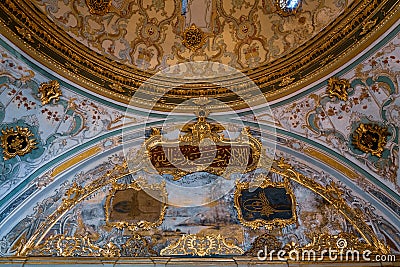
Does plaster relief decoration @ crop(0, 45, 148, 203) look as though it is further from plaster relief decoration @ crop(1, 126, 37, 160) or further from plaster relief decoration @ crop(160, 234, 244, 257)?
plaster relief decoration @ crop(160, 234, 244, 257)

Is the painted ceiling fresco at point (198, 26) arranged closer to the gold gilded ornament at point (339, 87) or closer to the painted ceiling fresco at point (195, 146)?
the painted ceiling fresco at point (195, 146)

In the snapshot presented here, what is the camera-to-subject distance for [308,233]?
950cm

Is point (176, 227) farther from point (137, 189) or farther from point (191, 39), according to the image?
point (191, 39)

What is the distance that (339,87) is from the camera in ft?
33.7

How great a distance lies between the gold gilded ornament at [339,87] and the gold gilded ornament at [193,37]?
3034 mm

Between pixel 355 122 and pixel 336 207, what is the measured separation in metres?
1.87

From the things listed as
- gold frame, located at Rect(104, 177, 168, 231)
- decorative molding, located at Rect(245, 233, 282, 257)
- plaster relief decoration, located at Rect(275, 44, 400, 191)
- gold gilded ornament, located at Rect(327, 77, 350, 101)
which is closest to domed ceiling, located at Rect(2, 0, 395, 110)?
gold gilded ornament, located at Rect(327, 77, 350, 101)

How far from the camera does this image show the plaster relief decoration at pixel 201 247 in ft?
30.1

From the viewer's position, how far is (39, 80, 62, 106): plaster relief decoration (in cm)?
1012

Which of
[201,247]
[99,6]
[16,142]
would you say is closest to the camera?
[201,247]

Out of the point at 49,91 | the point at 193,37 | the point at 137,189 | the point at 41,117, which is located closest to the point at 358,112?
the point at 193,37

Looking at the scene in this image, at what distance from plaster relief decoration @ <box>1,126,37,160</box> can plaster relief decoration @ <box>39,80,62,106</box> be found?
75 cm

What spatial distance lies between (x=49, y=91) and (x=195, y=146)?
3.35 meters

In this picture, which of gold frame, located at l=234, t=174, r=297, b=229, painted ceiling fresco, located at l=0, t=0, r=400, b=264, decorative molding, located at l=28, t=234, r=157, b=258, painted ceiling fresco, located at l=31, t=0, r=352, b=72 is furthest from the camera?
painted ceiling fresco, located at l=31, t=0, r=352, b=72
